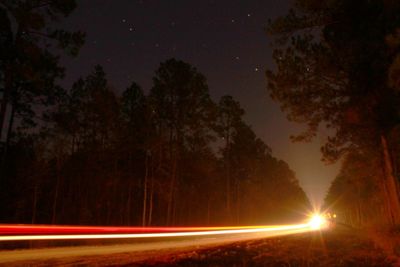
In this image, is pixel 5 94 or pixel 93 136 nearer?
pixel 5 94

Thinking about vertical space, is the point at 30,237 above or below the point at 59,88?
below

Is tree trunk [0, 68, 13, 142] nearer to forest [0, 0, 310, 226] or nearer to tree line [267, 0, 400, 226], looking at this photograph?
forest [0, 0, 310, 226]

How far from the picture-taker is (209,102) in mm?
37406

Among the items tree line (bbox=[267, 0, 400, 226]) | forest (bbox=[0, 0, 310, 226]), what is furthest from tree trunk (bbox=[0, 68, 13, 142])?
tree line (bbox=[267, 0, 400, 226])

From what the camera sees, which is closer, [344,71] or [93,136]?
[344,71]

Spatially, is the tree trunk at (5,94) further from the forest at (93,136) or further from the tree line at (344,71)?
the tree line at (344,71)

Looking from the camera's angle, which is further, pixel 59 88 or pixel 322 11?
pixel 59 88

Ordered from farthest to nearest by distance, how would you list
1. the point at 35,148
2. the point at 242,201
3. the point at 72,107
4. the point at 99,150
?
the point at 242,201, the point at 99,150, the point at 72,107, the point at 35,148

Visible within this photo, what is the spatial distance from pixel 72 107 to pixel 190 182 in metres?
18.5

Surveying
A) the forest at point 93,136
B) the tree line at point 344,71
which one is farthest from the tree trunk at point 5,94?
the tree line at point 344,71

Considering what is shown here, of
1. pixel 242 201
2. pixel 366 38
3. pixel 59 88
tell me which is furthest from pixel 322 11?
pixel 242 201

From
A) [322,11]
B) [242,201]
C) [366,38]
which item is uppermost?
[322,11]

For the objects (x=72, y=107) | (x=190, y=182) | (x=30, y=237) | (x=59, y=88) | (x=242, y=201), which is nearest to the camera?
(x=30, y=237)

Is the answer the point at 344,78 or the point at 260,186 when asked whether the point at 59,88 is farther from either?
the point at 260,186
